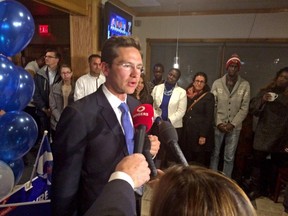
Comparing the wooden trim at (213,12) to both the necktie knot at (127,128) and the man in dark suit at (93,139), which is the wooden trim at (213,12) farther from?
the necktie knot at (127,128)

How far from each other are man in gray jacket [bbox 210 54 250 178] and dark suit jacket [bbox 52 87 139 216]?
7.20 ft

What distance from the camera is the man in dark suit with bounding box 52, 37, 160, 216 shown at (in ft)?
3.26

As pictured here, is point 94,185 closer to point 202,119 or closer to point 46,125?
point 202,119

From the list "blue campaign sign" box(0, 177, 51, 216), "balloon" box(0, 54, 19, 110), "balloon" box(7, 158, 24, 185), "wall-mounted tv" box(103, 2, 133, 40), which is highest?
"wall-mounted tv" box(103, 2, 133, 40)

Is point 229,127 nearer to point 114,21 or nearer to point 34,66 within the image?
point 114,21

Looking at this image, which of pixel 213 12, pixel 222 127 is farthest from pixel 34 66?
pixel 213 12

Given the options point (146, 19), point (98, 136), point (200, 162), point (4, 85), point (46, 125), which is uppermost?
point (146, 19)

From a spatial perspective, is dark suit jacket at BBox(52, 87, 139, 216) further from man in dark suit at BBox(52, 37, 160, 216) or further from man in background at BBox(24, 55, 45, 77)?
man in background at BBox(24, 55, 45, 77)

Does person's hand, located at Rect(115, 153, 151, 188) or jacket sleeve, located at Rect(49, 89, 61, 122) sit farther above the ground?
person's hand, located at Rect(115, 153, 151, 188)

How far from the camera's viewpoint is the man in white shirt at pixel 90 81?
9.72 ft

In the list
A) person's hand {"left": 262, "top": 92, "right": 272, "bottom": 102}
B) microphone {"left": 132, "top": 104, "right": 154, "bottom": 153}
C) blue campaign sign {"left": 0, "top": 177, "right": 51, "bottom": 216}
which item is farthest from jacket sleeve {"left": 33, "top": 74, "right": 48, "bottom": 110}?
person's hand {"left": 262, "top": 92, "right": 272, "bottom": 102}

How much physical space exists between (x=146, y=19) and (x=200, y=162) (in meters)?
2.90

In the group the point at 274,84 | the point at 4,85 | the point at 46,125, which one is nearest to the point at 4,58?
the point at 4,85

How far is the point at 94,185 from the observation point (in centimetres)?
104
